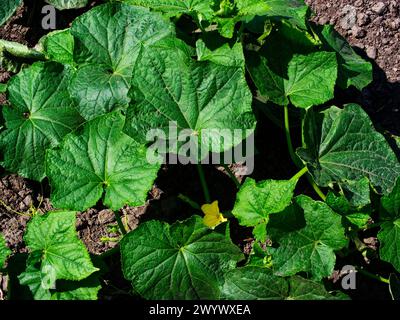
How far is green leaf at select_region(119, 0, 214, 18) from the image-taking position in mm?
3205

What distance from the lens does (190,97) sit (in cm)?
304

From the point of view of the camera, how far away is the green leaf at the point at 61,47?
3.42m

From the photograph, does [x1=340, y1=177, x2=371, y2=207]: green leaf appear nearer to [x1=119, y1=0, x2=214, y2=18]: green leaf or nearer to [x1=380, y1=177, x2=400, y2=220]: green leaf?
[x1=380, y1=177, x2=400, y2=220]: green leaf

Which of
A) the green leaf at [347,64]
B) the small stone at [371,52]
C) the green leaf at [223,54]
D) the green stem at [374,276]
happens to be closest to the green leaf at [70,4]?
the green leaf at [223,54]

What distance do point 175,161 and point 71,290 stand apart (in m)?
0.90

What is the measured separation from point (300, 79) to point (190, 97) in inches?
23.4

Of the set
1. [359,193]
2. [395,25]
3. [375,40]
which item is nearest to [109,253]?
[359,193]
